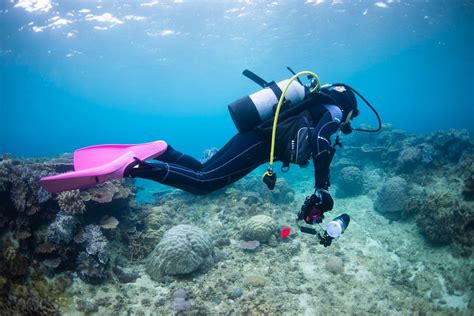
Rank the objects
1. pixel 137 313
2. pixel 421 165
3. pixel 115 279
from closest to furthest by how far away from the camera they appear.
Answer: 1. pixel 137 313
2. pixel 115 279
3. pixel 421 165

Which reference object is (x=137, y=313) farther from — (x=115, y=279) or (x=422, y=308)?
(x=422, y=308)

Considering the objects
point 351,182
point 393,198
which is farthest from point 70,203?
point 351,182

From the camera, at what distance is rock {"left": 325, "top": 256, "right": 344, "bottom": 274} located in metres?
7.14

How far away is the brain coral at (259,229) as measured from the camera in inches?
319

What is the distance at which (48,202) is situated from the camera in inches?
252

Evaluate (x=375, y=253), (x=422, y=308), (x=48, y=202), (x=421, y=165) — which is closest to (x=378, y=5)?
(x=421, y=165)

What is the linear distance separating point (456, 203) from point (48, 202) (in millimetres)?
11342

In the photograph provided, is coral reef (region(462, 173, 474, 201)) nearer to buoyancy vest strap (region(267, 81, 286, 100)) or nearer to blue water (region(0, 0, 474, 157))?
buoyancy vest strap (region(267, 81, 286, 100))

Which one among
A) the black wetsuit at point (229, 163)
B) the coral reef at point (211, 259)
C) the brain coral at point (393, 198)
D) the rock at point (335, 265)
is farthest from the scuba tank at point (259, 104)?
the brain coral at point (393, 198)

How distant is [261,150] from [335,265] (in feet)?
14.4

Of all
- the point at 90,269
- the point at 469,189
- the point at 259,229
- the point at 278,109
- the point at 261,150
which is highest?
the point at 278,109

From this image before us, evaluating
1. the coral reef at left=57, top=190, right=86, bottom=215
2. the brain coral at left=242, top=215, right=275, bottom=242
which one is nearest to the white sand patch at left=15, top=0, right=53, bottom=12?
the coral reef at left=57, top=190, right=86, bottom=215

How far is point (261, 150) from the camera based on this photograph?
4973mm

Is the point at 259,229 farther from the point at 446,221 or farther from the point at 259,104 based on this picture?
Result: the point at 446,221
